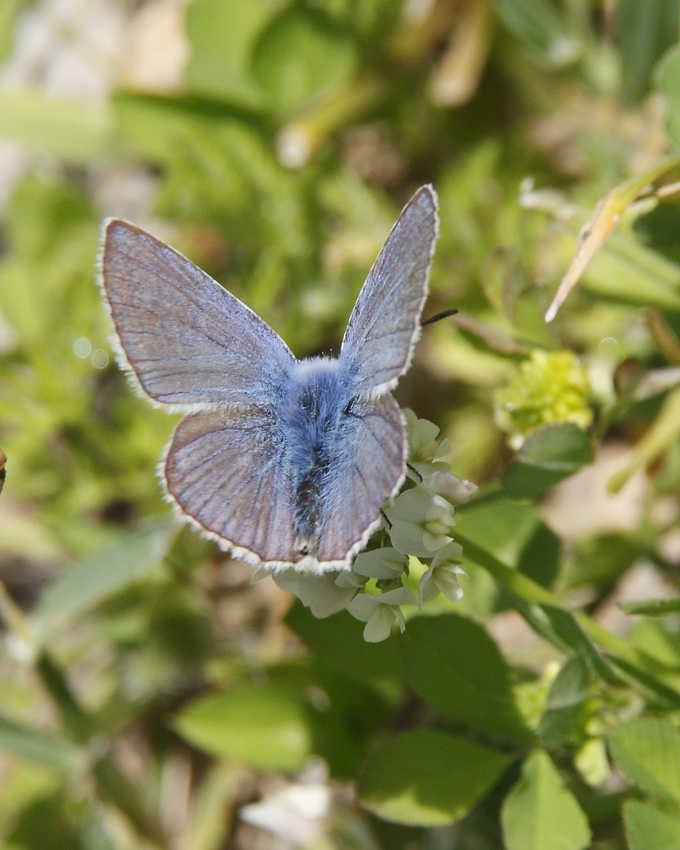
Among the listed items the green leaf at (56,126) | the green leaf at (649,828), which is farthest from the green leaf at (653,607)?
the green leaf at (56,126)

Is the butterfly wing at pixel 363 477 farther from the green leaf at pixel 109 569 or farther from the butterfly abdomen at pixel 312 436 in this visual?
the green leaf at pixel 109 569

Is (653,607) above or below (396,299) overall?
below

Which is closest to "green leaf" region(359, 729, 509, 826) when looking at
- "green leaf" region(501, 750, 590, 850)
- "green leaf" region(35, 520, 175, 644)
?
"green leaf" region(501, 750, 590, 850)

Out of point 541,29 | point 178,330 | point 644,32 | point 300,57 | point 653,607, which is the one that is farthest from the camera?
point 300,57

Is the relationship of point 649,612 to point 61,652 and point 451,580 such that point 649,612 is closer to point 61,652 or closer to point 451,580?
point 451,580

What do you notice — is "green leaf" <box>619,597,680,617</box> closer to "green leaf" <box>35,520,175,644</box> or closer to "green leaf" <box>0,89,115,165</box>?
"green leaf" <box>35,520,175,644</box>

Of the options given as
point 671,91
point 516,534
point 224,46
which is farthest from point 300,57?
point 516,534

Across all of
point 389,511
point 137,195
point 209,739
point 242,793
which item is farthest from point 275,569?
point 137,195

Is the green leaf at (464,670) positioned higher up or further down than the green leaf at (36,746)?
higher up

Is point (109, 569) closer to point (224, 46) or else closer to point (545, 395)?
point (545, 395)
